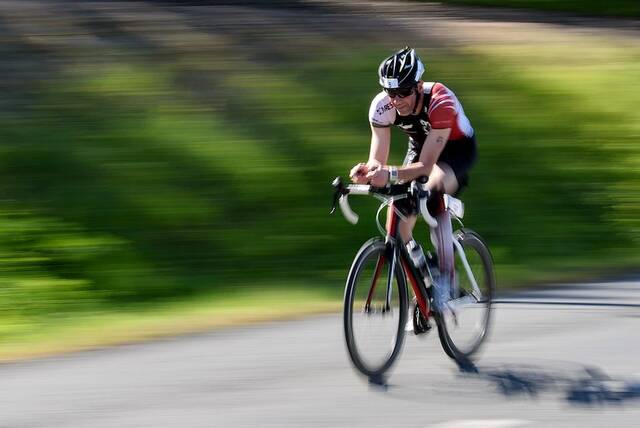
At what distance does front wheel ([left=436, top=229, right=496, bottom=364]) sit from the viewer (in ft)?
24.4

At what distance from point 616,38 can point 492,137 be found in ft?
17.1

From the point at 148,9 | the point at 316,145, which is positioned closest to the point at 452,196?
the point at 316,145

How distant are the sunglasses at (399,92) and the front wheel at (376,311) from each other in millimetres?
830

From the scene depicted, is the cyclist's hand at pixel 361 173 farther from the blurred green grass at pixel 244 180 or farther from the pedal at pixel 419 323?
the blurred green grass at pixel 244 180

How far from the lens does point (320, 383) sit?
22.8 ft

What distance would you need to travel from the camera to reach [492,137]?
13461 millimetres

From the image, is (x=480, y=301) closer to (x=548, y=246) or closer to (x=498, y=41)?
(x=548, y=246)

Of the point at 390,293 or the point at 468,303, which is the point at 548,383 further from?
the point at 390,293

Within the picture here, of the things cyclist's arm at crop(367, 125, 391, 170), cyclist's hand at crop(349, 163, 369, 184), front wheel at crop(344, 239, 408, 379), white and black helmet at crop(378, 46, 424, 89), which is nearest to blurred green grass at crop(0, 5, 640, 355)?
front wheel at crop(344, 239, 408, 379)

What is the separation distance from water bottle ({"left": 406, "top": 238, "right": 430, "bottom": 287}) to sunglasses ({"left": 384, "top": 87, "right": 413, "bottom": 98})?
863 mm

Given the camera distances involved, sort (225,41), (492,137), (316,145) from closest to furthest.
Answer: (316,145)
(492,137)
(225,41)

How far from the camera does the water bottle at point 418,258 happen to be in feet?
23.3

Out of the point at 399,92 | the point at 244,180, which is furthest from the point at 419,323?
the point at 244,180

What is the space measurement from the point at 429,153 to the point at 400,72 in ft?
1.61
